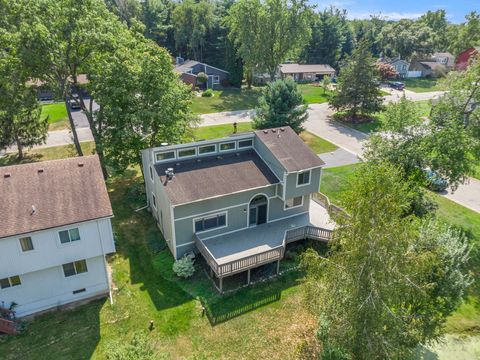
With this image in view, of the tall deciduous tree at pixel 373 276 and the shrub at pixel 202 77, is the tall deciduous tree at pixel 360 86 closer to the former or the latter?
the shrub at pixel 202 77

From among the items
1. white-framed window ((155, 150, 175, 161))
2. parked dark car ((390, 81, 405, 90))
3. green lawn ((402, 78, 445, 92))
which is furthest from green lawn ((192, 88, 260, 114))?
green lawn ((402, 78, 445, 92))

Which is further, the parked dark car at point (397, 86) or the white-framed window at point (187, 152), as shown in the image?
the parked dark car at point (397, 86)

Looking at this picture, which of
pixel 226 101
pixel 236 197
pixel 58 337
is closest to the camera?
pixel 58 337

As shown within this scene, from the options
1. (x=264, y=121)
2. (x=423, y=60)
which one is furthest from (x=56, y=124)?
(x=423, y=60)

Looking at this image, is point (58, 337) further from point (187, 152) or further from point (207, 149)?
point (207, 149)

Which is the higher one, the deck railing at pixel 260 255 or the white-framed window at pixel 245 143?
the white-framed window at pixel 245 143

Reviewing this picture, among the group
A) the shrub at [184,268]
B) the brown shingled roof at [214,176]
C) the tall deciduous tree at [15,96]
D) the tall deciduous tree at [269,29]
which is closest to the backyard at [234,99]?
the tall deciduous tree at [269,29]

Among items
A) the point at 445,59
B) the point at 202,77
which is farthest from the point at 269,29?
the point at 445,59
